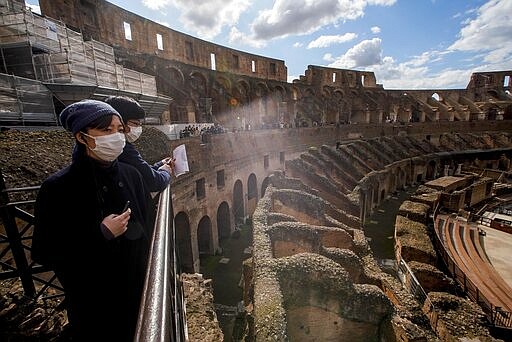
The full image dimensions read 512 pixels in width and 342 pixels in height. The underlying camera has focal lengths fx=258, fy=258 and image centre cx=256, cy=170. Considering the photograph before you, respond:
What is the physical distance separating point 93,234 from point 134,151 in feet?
3.83

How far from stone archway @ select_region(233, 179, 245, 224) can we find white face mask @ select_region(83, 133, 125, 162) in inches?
571

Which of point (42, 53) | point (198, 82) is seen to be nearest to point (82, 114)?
point (42, 53)

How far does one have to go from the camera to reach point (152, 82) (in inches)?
556

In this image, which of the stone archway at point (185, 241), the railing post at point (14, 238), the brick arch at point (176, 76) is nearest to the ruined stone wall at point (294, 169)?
the stone archway at point (185, 241)

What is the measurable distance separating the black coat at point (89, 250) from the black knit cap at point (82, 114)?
0.20 metres

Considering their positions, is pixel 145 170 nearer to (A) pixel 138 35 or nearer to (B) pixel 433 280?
(B) pixel 433 280

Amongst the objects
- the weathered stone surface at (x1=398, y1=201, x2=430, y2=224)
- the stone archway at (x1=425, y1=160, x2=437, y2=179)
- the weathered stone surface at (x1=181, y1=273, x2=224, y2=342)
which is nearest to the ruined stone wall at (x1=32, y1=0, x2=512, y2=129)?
the stone archway at (x1=425, y1=160, x2=437, y2=179)

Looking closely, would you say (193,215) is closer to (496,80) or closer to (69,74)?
(69,74)

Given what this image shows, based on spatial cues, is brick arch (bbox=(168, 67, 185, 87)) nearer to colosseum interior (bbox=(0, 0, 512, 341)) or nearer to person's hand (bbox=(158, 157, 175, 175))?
colosseum interior (bbox=(0, 0, 512, 341))

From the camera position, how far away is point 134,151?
2566 millimetres

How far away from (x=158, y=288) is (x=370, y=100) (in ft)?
130

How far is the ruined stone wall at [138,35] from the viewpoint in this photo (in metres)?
15.0

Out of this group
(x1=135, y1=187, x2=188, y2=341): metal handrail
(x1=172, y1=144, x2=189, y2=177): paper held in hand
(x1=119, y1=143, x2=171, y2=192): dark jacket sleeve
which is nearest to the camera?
(x1=135, y1=187, x2=188, y2=341): metal handrail

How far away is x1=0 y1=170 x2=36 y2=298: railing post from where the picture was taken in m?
3.11
